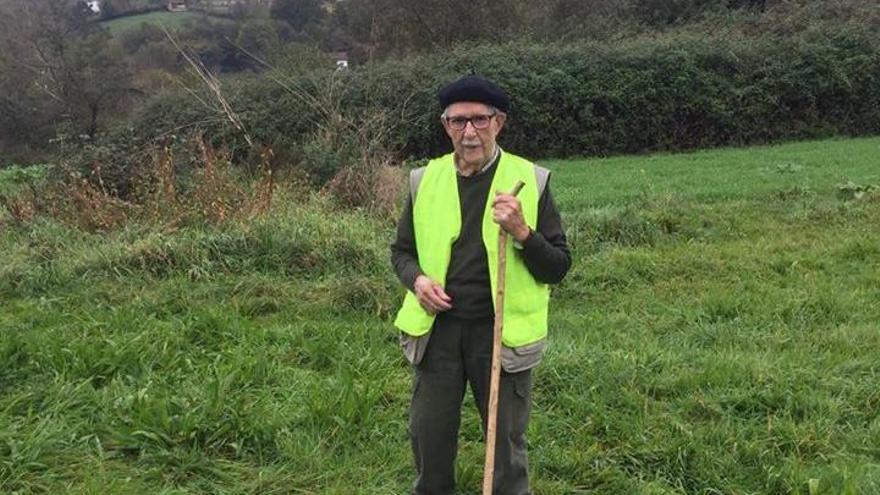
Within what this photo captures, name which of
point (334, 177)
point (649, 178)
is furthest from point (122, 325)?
point (649, 178)

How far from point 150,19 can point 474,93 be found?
52.9 m

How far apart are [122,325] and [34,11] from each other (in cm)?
4538

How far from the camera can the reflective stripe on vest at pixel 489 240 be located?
2.90m

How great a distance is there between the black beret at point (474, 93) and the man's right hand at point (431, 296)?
65 centimetres

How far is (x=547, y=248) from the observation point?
2.82 metres

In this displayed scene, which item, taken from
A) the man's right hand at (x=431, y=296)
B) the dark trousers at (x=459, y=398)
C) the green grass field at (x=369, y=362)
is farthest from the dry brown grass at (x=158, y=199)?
the man's right hand at (x=431, y=296)

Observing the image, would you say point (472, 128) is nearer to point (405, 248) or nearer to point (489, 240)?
point (489, 240)

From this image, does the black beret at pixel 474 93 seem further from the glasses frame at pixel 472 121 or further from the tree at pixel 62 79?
the tree at pixel 62 79

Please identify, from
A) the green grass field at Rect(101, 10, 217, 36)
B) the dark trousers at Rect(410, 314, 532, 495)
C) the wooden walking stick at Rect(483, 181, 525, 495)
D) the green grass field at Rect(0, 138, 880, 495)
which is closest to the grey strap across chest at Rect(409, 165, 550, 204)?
the wooden walking stick at Rect(483, 181, 525, 495)

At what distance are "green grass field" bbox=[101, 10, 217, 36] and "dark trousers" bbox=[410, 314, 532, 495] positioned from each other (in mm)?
44888

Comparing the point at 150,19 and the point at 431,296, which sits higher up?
the point at 150,19

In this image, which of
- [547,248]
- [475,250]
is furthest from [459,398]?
→ [547,248]

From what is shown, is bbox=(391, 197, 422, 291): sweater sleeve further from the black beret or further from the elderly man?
the black beret

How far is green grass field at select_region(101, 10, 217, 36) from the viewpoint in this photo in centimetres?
4684
